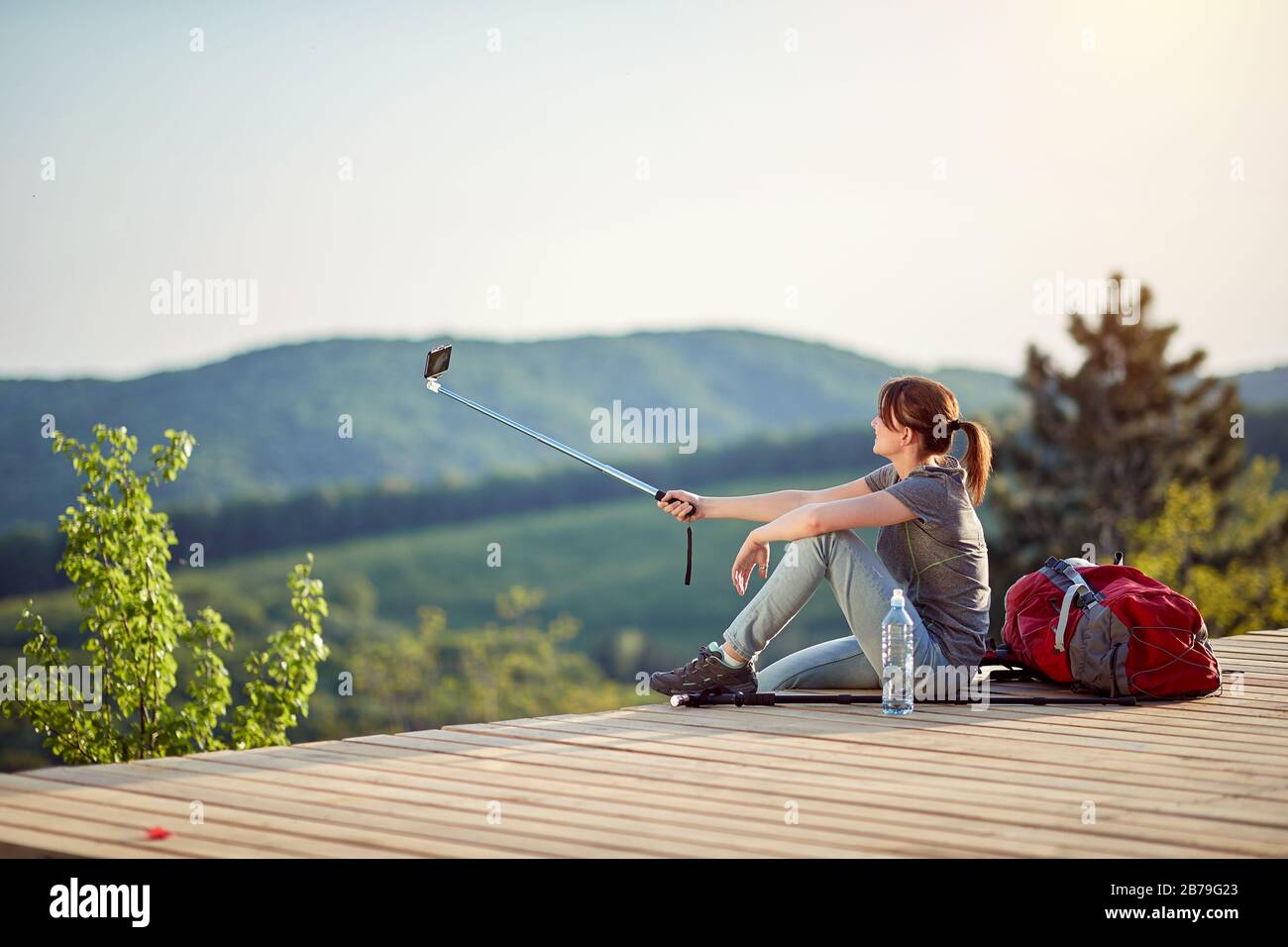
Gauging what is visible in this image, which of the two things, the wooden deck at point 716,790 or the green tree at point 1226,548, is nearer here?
the wooden deck at point 716,790

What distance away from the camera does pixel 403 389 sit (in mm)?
37281

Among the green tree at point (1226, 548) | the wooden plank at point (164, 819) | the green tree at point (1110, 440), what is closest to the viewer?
the wooden plank at point (164, 819)

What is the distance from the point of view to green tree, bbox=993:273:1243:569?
21.4 meters

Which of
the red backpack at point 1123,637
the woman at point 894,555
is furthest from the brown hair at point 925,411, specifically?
the red backpack at point 1123,637

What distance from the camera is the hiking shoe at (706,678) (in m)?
4.09

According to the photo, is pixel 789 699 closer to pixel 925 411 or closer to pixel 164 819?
pixel 925 411

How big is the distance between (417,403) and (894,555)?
3401 centimetres

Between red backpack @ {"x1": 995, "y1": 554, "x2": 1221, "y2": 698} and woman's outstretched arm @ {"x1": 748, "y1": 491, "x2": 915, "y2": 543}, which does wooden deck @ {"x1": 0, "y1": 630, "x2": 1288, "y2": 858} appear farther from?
woman's outstretched arm @ {"x1": 748, "y1": 491, "x2": 915, "y2": 543}

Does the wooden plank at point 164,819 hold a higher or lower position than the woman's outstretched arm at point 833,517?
lower

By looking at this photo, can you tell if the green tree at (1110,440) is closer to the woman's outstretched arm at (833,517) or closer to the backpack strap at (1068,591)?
the backpack strap at (1068,591)

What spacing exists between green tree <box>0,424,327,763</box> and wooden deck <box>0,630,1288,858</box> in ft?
6.82

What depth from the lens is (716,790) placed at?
122 inches
